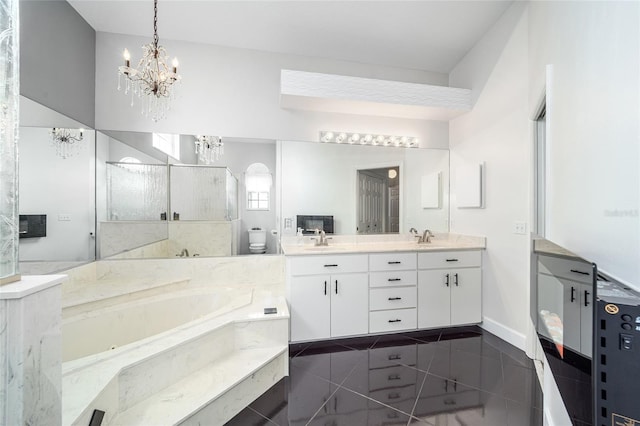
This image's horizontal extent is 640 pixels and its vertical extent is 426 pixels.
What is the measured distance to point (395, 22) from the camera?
2.56 m

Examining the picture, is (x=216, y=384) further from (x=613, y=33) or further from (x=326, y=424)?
(x=613, y=33)

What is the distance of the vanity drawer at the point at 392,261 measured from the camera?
2.60 m

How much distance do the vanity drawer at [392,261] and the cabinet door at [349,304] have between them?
A: 6.0 inches

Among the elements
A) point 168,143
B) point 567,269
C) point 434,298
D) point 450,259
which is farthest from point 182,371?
point 450,259

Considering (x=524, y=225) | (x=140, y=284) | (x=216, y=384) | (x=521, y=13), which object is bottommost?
(x=216, y=384)

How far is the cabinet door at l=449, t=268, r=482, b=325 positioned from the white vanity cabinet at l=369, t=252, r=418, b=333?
45 centimetres

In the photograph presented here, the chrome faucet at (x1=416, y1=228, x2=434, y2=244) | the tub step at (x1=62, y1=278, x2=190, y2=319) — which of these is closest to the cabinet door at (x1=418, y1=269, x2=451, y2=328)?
the chrome faucet at (x1=416, y1=228, x2=434, y2=244)

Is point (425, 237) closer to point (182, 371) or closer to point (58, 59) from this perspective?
point (182, 371)

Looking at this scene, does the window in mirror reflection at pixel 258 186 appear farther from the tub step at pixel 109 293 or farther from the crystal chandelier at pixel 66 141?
the crystal chandelier at pixel 66 141

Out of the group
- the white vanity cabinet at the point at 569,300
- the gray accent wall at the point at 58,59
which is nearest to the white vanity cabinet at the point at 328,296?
the white vanity cabinet at the point at 569,300

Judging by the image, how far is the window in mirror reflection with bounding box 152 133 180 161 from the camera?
8.88 feet

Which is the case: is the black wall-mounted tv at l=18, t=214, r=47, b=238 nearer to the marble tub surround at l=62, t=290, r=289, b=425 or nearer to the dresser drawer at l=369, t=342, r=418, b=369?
the marble tub surround at l=62, t=290, r=289, b=425

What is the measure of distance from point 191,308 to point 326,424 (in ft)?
5.18

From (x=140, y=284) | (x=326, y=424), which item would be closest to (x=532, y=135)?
(x=326, y=424)
